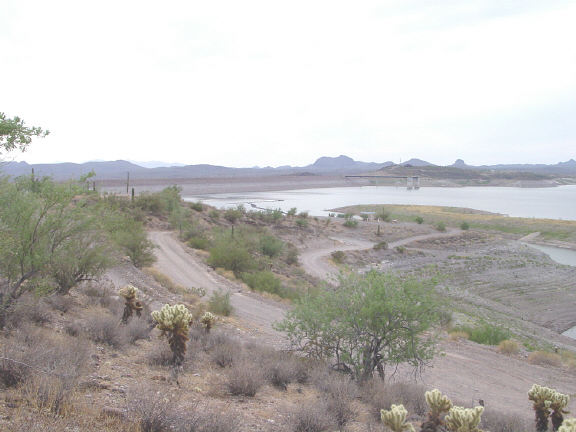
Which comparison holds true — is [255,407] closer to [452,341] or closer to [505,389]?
[505,389]

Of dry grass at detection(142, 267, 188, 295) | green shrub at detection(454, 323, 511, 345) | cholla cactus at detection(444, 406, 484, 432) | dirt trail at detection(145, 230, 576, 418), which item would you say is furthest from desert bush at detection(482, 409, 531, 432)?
dry grass at detection(142, 267, 188, 295)

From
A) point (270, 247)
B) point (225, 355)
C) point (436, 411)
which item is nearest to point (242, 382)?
point (225, 355)

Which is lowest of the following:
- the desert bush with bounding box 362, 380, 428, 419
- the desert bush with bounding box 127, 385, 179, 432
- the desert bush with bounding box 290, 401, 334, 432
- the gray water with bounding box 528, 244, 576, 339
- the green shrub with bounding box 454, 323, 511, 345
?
the gray water with bounding box 528, 244, 576, 339

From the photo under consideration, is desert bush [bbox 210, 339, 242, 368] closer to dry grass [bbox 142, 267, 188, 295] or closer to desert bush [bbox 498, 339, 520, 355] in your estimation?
dry grass [bbox 142, 267, 188, 295]

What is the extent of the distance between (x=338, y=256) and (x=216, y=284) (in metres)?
22.6

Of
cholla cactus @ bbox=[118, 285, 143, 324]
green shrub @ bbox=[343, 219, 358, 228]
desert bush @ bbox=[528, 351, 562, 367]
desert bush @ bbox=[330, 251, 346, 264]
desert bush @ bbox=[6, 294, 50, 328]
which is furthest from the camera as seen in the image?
green shrub @ bbox=[343, 219, 358, 228]

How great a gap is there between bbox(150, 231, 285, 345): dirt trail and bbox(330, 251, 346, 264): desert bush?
15254 mm

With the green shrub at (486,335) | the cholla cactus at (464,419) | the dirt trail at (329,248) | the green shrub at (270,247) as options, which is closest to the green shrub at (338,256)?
the dirt trail at (329,248)

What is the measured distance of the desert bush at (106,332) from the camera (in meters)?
8.52

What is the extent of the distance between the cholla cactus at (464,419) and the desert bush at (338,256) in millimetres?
36227

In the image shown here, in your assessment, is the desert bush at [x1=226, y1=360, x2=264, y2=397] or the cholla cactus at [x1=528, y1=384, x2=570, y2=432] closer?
the cholla cactus at [x1=528, y1=384, x2=570, y2=432]

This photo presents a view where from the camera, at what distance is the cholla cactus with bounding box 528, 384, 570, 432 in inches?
261

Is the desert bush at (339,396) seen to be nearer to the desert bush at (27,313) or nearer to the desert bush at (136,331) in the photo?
the desert bush at (136,331)

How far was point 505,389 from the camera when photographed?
12.3m
